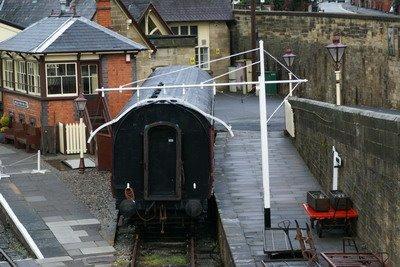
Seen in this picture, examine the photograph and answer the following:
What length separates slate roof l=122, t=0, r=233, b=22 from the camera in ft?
164

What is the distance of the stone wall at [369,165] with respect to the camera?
45.5 ft

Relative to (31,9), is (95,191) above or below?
below

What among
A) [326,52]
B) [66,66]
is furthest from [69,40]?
[326,52]

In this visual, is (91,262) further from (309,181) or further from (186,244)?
(309,181)

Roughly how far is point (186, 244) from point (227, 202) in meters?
1.51

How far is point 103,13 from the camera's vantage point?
1458 inches

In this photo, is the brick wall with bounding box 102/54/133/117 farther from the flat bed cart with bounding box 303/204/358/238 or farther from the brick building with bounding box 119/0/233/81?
the brick building with bounding box 119/0/233/81

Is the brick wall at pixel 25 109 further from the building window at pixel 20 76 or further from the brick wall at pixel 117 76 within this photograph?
the brick wall at pixel 117 76

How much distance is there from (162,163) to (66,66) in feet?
41.9

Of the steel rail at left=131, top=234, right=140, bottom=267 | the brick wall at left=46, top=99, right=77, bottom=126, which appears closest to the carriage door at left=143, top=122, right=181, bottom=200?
the steel rail at left=131, top=234, right=140, bottom=267

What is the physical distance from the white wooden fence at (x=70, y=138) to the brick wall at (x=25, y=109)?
1.36m

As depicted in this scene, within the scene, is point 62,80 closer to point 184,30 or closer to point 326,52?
point 326,52

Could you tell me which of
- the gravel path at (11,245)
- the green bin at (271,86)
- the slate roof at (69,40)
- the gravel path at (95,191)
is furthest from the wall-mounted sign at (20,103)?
the green bin at (271,86)

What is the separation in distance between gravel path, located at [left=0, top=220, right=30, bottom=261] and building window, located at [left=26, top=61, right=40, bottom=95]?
10527mm
